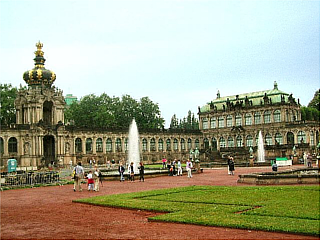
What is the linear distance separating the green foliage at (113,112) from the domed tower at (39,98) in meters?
26.2

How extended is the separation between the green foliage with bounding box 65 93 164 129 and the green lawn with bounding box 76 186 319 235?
8063 centimetres

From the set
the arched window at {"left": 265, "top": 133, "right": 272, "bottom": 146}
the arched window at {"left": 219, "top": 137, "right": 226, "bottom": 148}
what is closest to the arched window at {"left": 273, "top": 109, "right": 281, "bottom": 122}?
the arched window at {"left": 265, "top": 133, "right": 272, "bottom": 146}

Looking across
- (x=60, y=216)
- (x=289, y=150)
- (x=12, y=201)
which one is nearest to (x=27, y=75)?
(x=289, y=150)

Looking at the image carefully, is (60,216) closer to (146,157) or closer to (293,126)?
(146,157)

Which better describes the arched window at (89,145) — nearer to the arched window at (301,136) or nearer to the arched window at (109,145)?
the arched window at (109,145)

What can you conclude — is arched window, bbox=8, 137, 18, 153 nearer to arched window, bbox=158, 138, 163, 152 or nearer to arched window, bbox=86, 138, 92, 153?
arched window, bbox=86, 138, 92, 153

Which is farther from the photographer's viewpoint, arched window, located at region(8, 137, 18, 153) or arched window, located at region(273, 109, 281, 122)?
arched window, located at region(273, 109, 281, 122)

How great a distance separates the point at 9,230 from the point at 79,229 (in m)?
2.52

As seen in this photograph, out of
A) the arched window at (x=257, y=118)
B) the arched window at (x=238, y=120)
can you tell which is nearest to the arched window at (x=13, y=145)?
the arched window at (x=238, y=120)

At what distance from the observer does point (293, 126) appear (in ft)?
302

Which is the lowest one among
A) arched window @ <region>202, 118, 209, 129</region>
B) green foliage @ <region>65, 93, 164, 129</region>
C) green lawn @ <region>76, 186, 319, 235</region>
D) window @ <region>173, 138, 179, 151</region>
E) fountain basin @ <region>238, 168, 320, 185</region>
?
green lawn @ <region>76, 186, 319, 235</region>

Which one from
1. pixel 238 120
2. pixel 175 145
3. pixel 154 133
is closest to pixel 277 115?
pixel 238 120

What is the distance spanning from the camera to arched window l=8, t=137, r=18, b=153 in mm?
69625

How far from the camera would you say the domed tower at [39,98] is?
73.2 m
